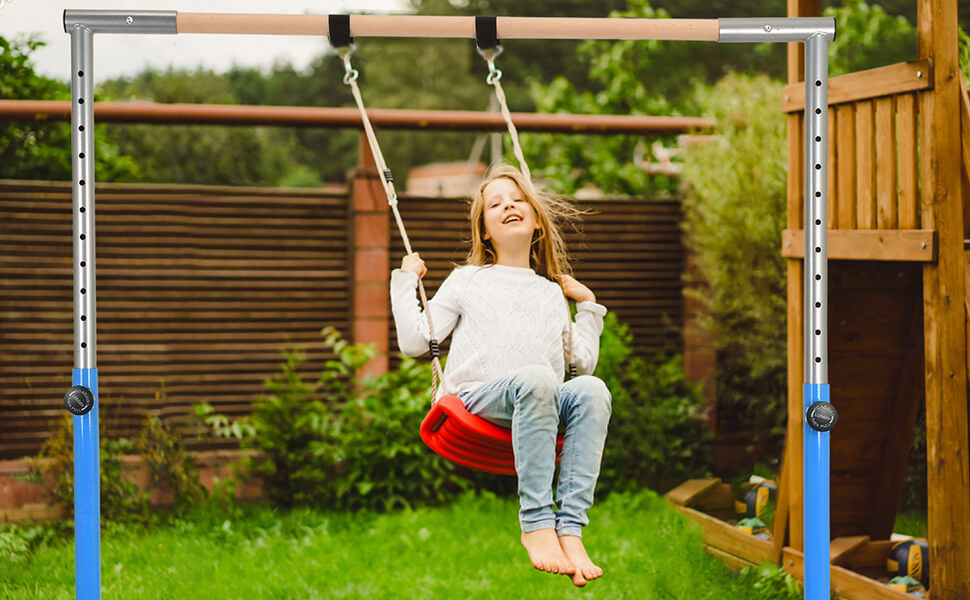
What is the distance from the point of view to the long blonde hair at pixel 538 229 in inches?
127

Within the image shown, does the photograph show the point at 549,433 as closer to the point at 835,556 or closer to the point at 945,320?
the point at 945,320

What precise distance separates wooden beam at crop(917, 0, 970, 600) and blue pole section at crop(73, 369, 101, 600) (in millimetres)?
2667

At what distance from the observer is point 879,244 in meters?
3.48

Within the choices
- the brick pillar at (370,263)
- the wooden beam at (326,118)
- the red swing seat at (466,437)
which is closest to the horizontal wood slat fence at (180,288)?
the brick pillar at (370,263)

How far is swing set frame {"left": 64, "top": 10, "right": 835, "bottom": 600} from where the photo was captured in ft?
8.93

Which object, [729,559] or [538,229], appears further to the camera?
[729,559]

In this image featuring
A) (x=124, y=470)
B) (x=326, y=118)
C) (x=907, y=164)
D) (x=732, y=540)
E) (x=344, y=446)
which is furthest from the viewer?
(x=326, y=118)

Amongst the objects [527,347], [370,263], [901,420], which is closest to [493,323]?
[527,347]

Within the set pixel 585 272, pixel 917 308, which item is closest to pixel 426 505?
pixel 585 272

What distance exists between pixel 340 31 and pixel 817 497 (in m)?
1.99

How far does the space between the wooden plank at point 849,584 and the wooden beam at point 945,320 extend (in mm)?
274

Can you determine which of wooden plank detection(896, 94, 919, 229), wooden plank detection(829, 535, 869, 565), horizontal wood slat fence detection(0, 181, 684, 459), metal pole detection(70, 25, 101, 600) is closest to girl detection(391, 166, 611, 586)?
metal pole detection(70, 25, 101, 600)

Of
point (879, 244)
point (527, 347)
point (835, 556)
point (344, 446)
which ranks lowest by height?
point (835, 556)

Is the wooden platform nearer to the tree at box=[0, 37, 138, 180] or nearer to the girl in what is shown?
the girl
